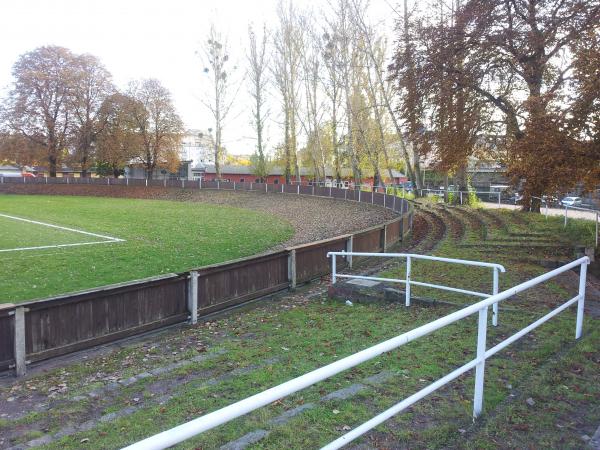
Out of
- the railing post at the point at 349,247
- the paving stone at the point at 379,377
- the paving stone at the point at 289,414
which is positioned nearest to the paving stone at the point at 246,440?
the paving stone at the point at 289,414

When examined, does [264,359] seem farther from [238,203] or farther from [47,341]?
[238,203]

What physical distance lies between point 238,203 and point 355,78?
48.1 ft

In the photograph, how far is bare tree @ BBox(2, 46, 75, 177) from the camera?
177 feet

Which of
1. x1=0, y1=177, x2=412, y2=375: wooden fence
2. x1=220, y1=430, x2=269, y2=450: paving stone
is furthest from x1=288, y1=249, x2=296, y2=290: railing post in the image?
x1=220, y1=430, x2=269, y2=450: paving stone

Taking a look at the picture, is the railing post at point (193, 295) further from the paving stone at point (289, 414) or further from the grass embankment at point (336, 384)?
the paving stone at point (289, 414)

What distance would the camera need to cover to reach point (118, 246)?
1703 centimetres

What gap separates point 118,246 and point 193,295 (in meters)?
9.94

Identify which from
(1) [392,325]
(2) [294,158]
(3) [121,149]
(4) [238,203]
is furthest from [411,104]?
(3) [121,149]

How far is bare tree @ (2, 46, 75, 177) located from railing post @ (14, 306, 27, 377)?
55546 mm

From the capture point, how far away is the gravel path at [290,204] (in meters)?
22.7

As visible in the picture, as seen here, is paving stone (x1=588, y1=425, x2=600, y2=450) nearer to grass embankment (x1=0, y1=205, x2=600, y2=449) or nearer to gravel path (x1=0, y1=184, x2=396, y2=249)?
grass embankment (x1=0, y1=205, x2=600, y2=449)

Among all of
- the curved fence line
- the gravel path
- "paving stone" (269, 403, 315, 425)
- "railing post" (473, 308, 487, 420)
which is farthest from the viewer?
the curved fence line

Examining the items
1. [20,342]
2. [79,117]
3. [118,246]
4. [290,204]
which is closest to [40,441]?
[20,342]

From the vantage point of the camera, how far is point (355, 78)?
40562 mm
